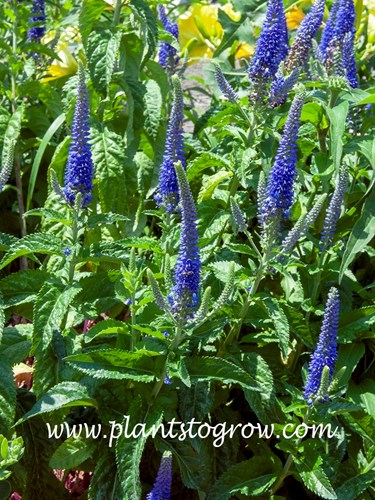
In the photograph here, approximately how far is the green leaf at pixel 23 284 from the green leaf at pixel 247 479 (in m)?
0.80

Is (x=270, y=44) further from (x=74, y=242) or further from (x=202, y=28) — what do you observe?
(x=202, y=28)

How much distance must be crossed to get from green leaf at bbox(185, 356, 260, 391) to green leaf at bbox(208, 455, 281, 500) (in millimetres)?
350

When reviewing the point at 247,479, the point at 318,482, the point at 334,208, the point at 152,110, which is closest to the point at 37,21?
the point at 152,110

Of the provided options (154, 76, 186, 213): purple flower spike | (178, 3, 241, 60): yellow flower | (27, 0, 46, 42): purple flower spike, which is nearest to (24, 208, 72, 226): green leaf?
(154, 76, 186, 213): purple flower spike

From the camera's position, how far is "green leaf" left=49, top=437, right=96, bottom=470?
2480mm

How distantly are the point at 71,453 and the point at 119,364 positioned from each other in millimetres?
371

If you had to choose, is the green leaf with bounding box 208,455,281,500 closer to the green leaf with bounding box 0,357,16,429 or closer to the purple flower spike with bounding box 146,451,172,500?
the purple flower spike with bounding box 146,451,172,500

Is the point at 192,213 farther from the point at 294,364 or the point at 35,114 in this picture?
the point at 35,114

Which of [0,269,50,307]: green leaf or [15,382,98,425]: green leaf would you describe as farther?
[0,269,50,307]: green leaf

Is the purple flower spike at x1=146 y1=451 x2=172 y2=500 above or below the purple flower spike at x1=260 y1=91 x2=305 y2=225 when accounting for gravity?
below

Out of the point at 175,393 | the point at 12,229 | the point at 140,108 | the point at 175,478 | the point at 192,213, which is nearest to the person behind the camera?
the point at 192,213

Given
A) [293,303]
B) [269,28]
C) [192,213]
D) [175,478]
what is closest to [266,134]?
[269,28]

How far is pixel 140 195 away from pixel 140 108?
1.07ft

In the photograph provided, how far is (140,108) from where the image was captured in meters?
3.10
